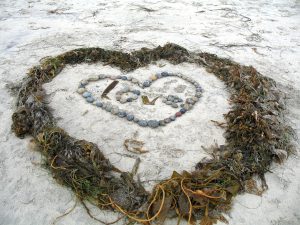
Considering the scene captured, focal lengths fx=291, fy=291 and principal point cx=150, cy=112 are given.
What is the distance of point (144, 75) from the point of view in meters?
4.30

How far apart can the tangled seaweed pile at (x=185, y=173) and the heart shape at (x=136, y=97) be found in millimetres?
495

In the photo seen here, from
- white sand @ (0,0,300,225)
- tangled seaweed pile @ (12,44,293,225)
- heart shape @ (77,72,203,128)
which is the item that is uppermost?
tangled seaweed pile @ (12,44,293,225)

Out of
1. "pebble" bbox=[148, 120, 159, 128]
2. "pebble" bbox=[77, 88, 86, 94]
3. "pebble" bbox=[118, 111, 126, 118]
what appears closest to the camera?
"pebble" bbox=[148, 120, 159, 128]

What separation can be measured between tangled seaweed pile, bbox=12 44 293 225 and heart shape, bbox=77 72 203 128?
0.50 metres

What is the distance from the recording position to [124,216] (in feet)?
7.86

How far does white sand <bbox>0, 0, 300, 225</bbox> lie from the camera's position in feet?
8.32

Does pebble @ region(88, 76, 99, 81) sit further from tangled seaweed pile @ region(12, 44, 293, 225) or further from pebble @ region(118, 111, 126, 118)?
pebble @ region(118, 111, 126, 118)

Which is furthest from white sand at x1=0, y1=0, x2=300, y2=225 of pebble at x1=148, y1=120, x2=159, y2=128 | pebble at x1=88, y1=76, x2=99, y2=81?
pebble at x1=88, y1=76, x2=99, y2=81

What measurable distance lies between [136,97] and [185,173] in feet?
4.92

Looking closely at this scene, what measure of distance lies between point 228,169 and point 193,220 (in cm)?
64

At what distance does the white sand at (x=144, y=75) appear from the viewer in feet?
8.32

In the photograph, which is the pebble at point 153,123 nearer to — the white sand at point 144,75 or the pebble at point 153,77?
the white sand at point 144,75

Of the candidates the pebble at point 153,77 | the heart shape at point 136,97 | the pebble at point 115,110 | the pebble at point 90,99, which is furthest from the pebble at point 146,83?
the pebble at point 90,99

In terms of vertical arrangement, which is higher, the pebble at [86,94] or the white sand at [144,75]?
the pebble at [86,94]
